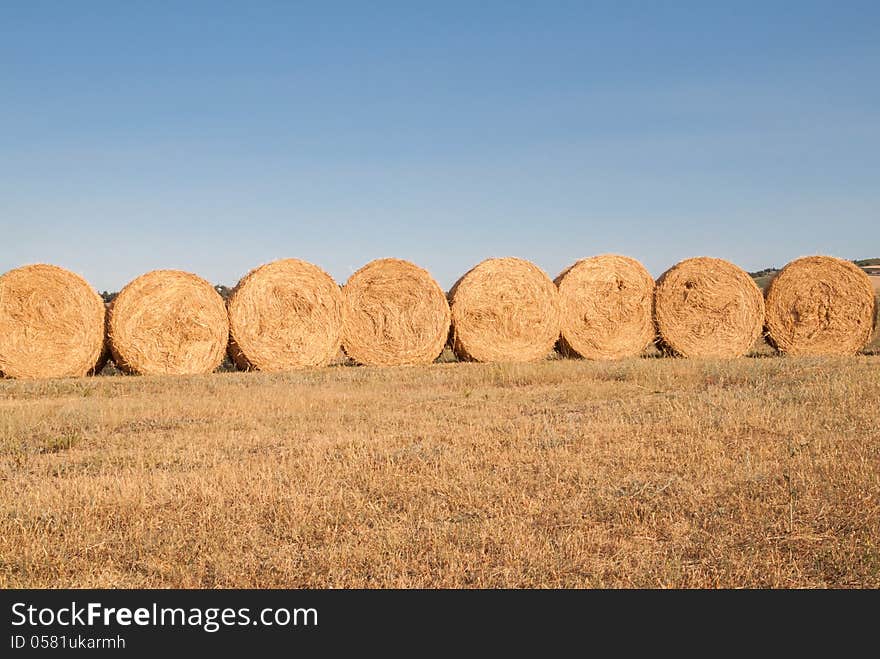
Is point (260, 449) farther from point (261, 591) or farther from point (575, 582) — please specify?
point (575, 582)

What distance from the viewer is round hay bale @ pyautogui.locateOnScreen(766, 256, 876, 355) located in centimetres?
1695

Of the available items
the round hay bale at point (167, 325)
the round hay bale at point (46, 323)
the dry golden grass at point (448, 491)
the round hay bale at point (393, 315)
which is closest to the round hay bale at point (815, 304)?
the round hay bale at point (393, 315)

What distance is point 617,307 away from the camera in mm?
16484

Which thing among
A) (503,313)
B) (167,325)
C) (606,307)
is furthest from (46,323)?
(606,307)

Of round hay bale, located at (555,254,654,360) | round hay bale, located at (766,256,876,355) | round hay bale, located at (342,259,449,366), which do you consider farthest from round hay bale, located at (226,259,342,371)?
round hay bale, located at (766,256,876,355)

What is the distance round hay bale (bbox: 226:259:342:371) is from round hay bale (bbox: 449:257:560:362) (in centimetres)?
237

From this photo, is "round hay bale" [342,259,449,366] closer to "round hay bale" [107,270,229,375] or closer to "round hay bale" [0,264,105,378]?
"round hay bale" [107,270,229,375]

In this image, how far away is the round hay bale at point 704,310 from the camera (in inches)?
656

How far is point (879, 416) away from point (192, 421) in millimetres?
6728

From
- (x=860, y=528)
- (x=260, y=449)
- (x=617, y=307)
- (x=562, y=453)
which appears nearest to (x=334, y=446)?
(x=260, y=449)

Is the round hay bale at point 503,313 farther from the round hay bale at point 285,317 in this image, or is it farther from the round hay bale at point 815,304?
the round hay bale at point 815,304

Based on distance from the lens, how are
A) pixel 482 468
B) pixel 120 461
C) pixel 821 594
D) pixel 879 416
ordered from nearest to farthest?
1. pixel 821 594
2. pixel 482 468
3. pixel 120 461
4. pixel 879 416

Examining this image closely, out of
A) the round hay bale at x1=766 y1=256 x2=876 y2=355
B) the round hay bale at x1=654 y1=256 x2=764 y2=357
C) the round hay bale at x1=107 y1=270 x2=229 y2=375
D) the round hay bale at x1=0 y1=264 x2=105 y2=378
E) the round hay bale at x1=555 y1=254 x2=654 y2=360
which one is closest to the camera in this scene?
the round hay bale at x1=0 y1=264 x2=105 y2=378

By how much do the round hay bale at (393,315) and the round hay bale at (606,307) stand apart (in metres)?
2.56
